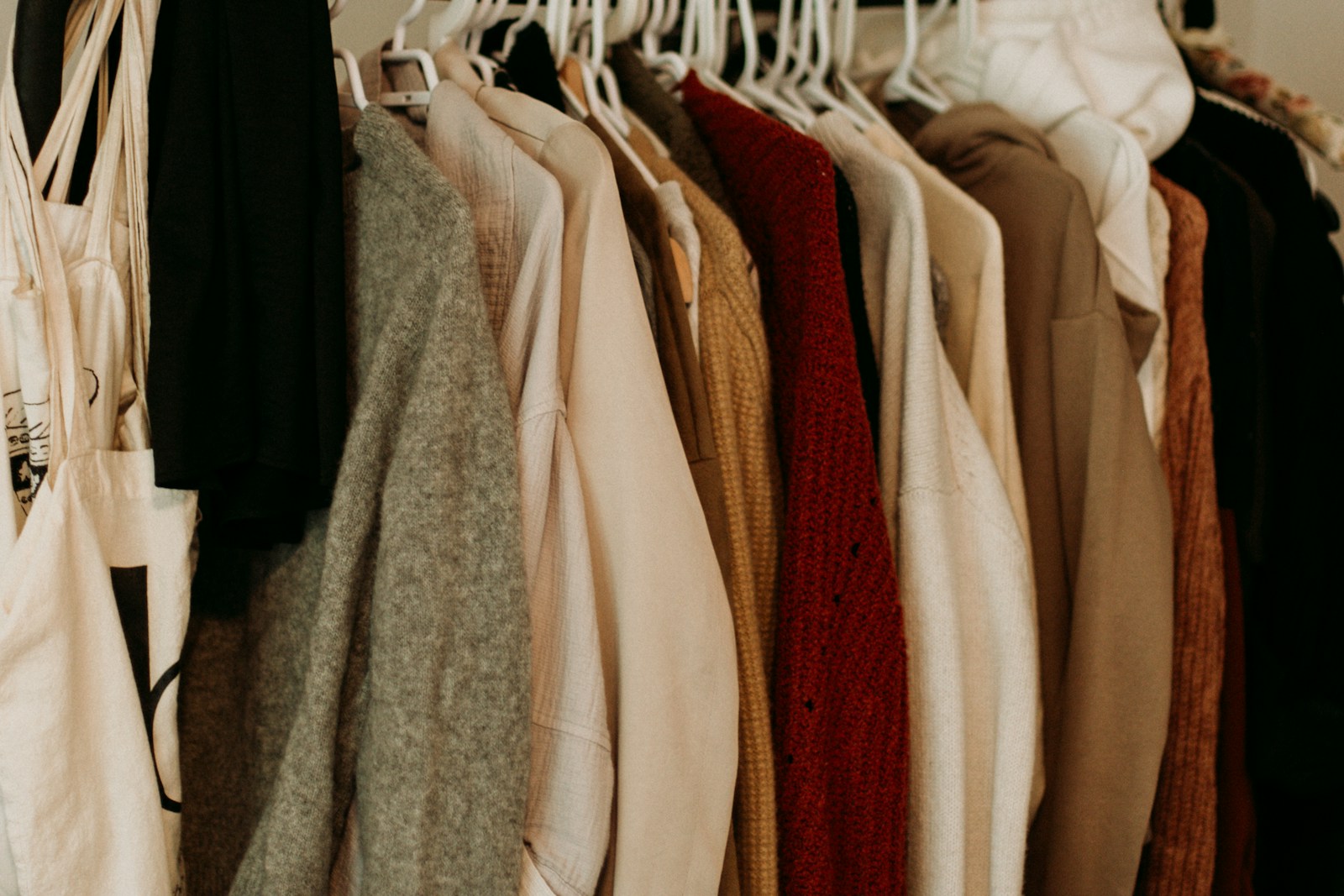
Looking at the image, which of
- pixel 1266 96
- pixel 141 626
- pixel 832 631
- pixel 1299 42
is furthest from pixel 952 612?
pixel 1299 42

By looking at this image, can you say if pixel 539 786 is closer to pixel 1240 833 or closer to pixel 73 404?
pixel 73 404

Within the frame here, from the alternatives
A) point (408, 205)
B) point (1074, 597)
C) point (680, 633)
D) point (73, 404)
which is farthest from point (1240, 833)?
point (73, 404)

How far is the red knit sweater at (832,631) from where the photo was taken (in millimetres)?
647

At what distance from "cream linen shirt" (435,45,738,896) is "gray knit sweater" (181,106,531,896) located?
67mm

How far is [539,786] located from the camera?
22.8 inches

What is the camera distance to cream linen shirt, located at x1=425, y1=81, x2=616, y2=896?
57cm

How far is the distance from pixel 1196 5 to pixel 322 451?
1.18m

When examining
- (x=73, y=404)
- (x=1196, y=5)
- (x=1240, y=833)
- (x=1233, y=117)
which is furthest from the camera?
(x=1196, y=5)

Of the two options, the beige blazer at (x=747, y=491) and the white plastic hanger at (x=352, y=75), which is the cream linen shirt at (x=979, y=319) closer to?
the beige blazer at (x=747, y=491)

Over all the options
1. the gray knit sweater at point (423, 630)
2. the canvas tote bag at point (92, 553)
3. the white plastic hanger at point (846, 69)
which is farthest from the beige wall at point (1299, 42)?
the canvas tote bag at point (92, 553)

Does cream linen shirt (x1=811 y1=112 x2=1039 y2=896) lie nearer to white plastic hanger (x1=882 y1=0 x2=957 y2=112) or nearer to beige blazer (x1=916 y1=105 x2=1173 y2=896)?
beige blazer (x1=916 y1=105 x2=1173 y2=896)

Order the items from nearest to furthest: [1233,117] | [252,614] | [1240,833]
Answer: [252,614] → [1240,833] → [1233,117]

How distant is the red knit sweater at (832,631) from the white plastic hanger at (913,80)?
34 centimetres

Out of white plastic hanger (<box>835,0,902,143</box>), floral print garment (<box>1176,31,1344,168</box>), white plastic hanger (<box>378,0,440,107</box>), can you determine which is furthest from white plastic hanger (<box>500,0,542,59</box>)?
floral print garment (<box>1176,31,1344,168</box>)
